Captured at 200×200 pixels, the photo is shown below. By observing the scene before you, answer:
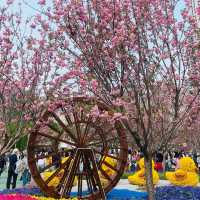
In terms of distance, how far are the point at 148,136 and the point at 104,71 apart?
152cm

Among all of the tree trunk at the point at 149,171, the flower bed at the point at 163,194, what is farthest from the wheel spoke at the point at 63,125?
the tree trunk at the point at 149,171

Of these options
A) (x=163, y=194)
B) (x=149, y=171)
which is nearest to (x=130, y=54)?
(x=149, y=171)

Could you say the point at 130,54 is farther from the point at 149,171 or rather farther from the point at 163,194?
the point at 163,194

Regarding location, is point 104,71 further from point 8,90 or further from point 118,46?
point 8,90

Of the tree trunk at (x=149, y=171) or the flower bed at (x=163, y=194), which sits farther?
the flower bed at (x=163, y=194)

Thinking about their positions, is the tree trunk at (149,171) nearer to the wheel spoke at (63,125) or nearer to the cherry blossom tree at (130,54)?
the cherry blossom tree at (130,54)

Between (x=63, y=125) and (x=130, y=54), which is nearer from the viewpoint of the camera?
(x=130, y=54)

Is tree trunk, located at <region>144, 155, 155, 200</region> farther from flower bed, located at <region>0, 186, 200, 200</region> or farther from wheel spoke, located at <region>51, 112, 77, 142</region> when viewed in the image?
flower bed, located at <region>0, 186, 200, 200</region>

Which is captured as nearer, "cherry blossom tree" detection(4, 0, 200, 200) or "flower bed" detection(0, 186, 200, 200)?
"cherry blossom tree" detection(4, 0, 200, 200)

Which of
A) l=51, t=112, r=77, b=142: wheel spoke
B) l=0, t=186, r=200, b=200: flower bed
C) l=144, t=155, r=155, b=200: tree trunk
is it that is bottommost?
l=0, t=186, r=200, b=200: flower bed

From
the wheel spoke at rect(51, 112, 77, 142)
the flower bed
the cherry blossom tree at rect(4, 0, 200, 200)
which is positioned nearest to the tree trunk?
the cherry blossom tree at rect(4, 0, 200, 200)

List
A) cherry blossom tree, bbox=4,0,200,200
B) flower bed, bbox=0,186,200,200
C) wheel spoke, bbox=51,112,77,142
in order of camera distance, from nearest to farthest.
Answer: cherry blossom tree, bbox=4,0,200,200, wheel spoke, bbox=51,112,77,142, flower bed, bbox=0,186,200,200

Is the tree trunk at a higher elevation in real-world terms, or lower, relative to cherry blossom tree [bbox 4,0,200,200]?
lower

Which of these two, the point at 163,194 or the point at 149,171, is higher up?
the point at 149,171
